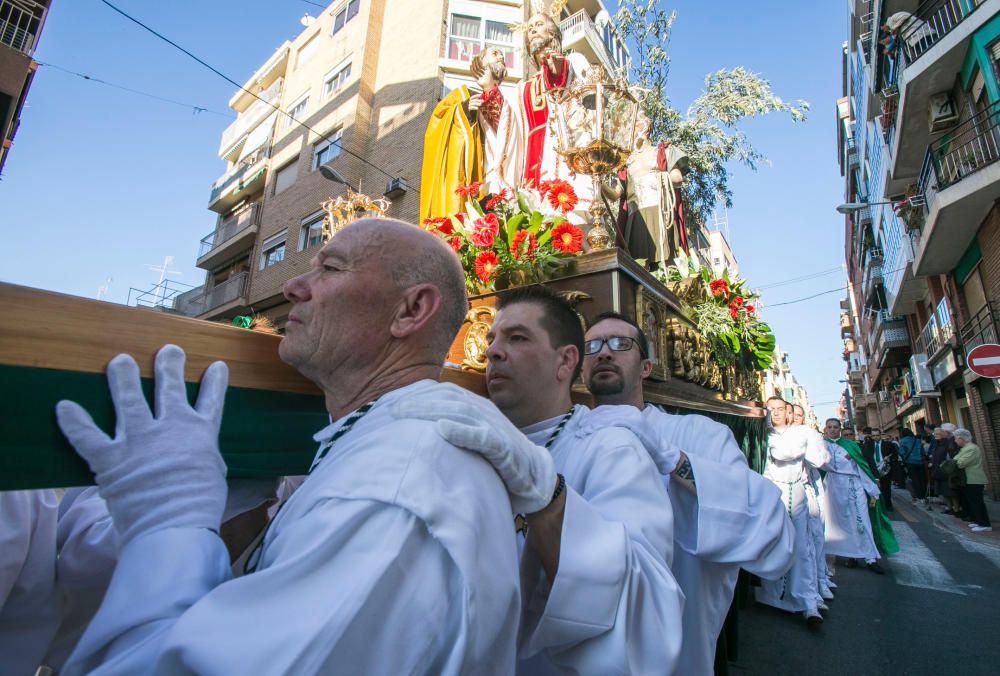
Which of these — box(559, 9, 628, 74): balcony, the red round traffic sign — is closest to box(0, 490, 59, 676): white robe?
the red round traffic sign

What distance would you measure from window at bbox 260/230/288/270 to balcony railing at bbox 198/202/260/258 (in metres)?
1.43

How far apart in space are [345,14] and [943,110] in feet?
56.0

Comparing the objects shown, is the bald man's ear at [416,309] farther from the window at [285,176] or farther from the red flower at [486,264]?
the window at [285,176]

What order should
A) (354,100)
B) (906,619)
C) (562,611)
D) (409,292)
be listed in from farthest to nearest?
(354,100)
(906,619)
(409,292)
(562,611)

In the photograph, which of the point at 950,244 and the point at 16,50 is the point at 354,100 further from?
the point at 950,244

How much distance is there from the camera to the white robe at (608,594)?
916mm

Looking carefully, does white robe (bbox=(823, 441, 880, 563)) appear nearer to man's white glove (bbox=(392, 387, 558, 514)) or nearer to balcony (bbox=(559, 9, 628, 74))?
man's white glove (bbox=(392, 387, 558, 514))

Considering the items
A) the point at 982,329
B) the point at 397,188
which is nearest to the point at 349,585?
the point at 397,188

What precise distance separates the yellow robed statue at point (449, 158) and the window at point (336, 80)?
1211 cm

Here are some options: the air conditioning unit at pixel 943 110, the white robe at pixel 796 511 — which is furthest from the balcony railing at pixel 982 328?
the white robe at pixel 796 511

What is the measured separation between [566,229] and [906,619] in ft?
14.9

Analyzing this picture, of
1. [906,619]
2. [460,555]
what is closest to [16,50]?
[460,555]

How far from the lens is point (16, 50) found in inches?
300

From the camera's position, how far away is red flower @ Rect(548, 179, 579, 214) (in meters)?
3.07
